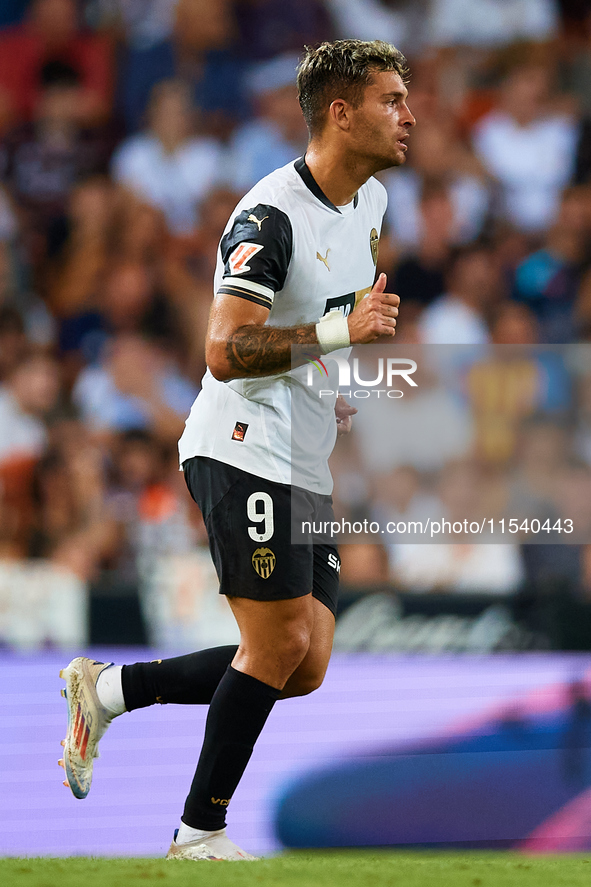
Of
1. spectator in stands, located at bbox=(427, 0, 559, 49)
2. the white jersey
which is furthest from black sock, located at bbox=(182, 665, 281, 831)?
spectator in stands, located at bbox=(427, 0, 559, 49)

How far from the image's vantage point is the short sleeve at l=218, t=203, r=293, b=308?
2.98m

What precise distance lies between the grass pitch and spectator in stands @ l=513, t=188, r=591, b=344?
452 cm

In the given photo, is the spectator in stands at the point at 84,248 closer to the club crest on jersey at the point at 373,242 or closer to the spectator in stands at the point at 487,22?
the spectator in stands at the point at 487,22

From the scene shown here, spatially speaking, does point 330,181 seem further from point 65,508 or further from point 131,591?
point 65,508

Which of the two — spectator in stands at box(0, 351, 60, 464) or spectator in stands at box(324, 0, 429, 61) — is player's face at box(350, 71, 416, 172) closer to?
spectator in stands at box(0, 351, 60, 464)

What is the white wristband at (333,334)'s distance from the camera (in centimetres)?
292

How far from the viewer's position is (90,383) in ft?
23.5

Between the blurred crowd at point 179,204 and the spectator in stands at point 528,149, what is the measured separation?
2 centimetres

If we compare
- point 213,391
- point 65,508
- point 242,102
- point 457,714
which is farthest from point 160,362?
point 213,391

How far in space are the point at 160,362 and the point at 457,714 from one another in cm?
343

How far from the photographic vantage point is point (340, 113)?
3.28 metres

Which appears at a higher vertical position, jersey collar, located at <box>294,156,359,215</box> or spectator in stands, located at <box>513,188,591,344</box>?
spectator in stands, located at <box>513,188,591,344</box>

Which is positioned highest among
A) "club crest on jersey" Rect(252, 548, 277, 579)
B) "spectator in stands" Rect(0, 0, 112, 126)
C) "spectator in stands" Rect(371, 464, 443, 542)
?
"spectator in stands" Rect(0, 0, 112, 126)

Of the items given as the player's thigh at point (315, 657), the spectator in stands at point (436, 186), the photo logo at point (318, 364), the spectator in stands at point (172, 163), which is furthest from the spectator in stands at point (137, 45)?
the player's thigh at point (315, 657)
